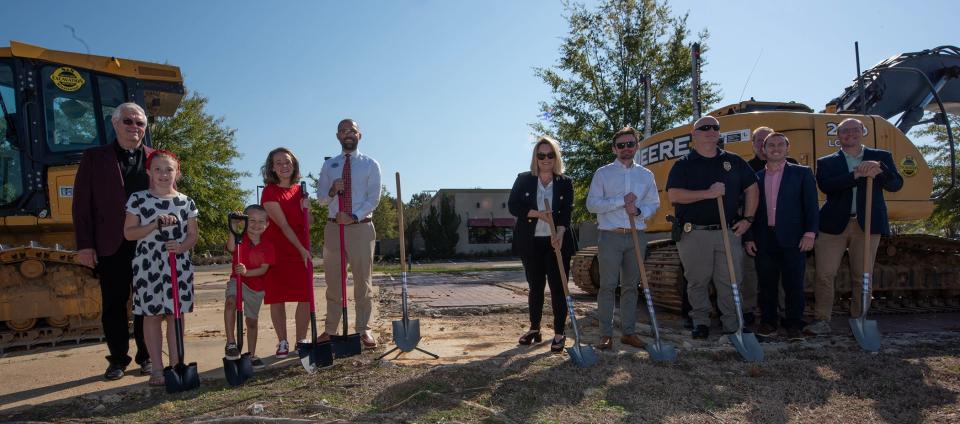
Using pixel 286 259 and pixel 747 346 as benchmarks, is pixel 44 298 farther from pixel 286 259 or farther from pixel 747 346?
pixel 747 346

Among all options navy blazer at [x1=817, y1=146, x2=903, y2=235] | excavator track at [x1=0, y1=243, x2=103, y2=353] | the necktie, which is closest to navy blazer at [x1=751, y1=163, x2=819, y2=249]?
navy blazer at [x1=817, y1=146, x2=903, y2=235]

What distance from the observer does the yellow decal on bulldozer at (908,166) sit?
Answer: 6.65 m

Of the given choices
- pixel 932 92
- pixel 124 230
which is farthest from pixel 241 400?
pixel 932 92

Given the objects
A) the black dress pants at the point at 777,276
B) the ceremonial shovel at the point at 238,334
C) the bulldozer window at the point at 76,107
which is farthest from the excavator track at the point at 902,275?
the bulldozer window at the point at 76,107

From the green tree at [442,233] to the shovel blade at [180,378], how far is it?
110 feet

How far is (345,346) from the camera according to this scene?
4.46 metres

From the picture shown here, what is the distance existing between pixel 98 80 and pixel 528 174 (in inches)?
→ 181

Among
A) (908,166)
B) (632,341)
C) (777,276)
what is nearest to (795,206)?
(777,276)

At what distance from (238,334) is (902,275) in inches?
298

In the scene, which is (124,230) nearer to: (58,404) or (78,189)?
(78,189)

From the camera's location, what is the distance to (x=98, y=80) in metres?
6.08

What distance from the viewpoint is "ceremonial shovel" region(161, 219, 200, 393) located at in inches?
144

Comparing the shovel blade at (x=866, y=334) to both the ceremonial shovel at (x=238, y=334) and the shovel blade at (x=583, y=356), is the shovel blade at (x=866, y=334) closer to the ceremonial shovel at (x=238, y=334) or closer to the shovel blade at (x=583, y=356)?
the shovel blade at (x=583, y=356)

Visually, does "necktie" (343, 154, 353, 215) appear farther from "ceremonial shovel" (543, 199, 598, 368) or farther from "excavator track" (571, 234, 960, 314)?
"excavator track" (571, 234, 960, 314)
